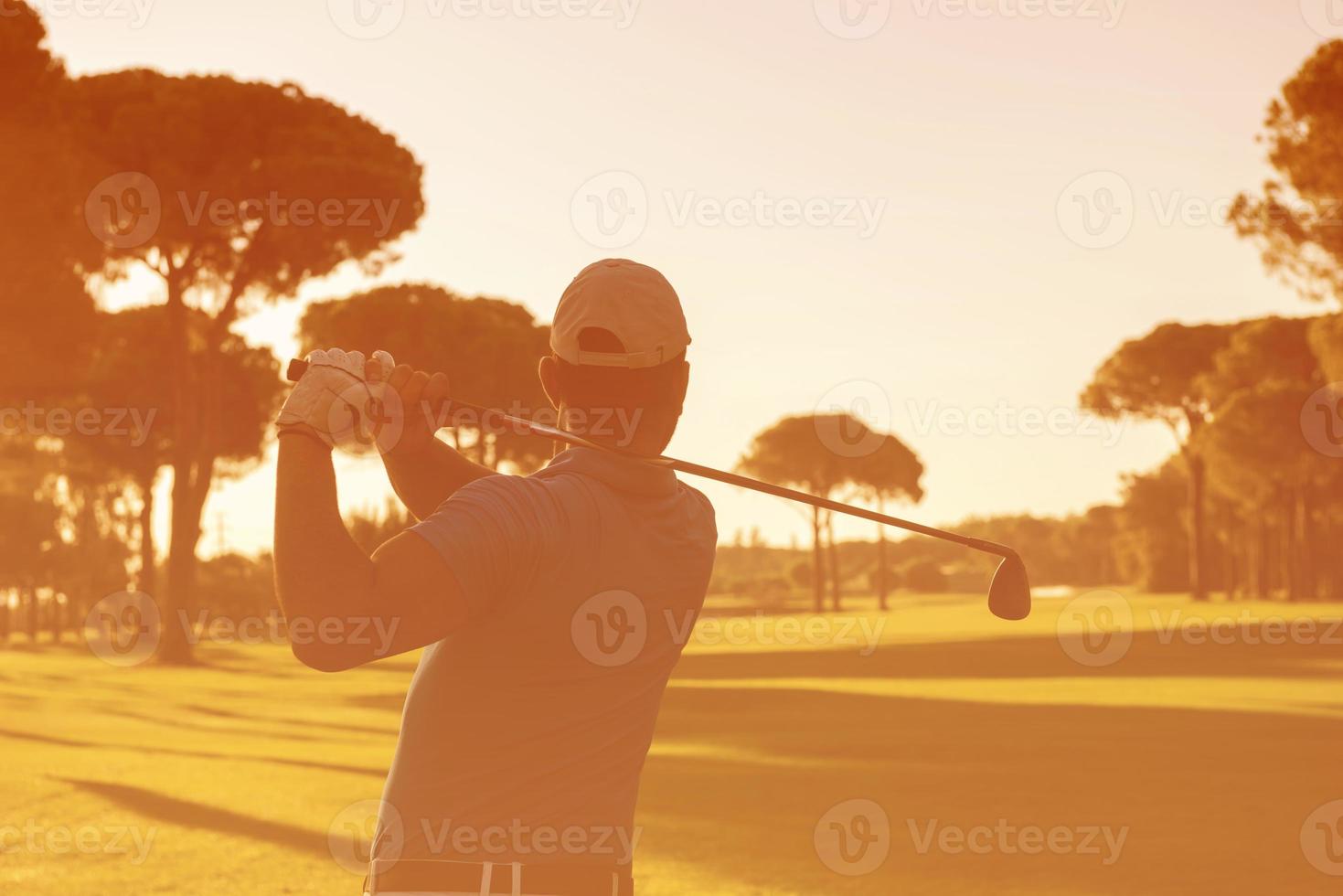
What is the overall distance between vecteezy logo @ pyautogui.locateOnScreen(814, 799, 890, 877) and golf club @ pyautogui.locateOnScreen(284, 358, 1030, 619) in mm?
4888

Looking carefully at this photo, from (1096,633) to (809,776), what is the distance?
106 ft

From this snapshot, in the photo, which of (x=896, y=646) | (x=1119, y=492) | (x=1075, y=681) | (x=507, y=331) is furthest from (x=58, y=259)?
(x=1119, y=492)

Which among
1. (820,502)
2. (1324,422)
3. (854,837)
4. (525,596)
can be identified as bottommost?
(854,837)

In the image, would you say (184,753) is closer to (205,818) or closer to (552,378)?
(205,818)

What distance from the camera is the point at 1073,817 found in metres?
9.86

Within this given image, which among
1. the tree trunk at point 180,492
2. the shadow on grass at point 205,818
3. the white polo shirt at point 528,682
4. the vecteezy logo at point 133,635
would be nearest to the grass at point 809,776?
the shadow on grass at point 205,818

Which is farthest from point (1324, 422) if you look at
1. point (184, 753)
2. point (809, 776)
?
point (184, 753)

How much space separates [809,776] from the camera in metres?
12.4

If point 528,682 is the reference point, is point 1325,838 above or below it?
below

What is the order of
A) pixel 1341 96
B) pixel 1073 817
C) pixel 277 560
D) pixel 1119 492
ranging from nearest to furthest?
pixel 277 560 < pixel 1073 817 < pixel 1341 96 < pixel 1119 492

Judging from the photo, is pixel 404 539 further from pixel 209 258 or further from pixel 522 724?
pixel 209 258

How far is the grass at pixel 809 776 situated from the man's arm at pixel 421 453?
549 cm

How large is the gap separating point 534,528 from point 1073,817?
8.66 m

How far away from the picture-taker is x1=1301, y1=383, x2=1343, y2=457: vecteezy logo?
4959 cm
